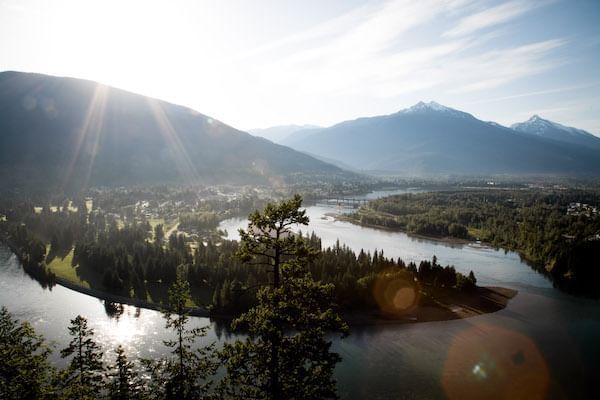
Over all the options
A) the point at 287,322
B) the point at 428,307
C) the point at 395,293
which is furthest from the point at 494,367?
the point at 287,322

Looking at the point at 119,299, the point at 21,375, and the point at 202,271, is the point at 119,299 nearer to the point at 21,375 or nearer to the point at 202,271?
the point at 202,271

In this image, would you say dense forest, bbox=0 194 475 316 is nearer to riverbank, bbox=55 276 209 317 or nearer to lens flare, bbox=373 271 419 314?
lens flare, bbox=373 271 419 314

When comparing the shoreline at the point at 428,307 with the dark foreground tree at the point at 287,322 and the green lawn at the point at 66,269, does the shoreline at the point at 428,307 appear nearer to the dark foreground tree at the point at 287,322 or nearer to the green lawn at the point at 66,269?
the green lawn at the point at 66,269

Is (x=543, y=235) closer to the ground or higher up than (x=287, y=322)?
closer to the ground

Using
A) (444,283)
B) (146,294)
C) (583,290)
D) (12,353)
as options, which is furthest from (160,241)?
(583,290)

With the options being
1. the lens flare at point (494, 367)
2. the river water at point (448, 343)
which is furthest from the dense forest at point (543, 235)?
the lens flare at point (494, 367)
